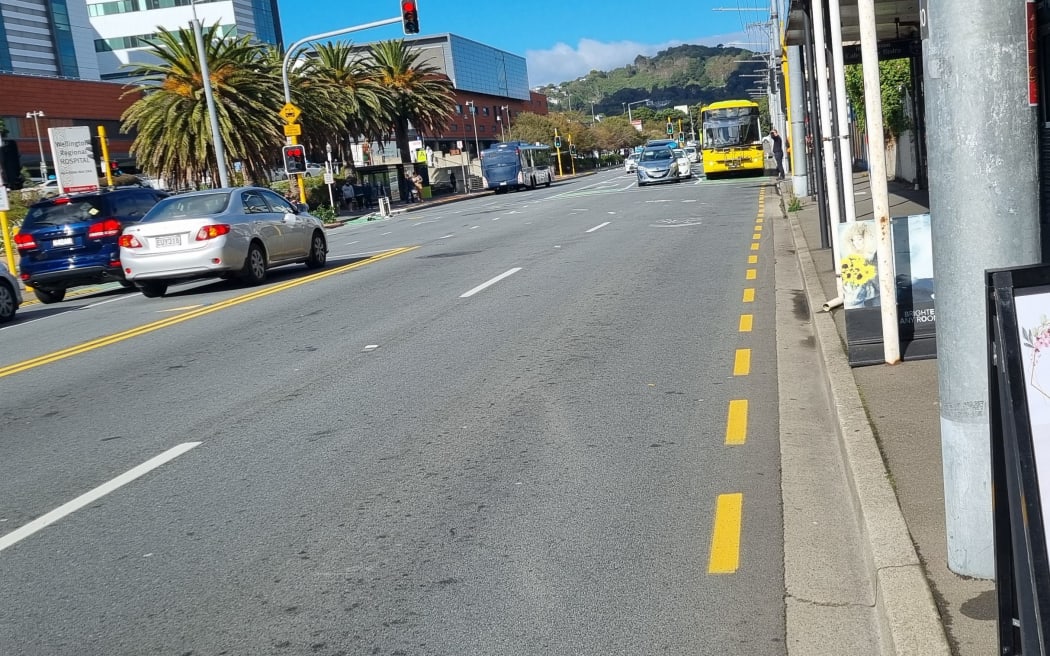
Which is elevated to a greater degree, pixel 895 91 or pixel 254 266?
pixel 895 91

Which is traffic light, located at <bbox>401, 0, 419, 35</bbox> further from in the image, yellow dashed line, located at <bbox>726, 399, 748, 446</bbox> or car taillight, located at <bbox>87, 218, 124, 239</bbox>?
yellow dashed line, located at <bbox>726, 399, 748, 446</bbox>

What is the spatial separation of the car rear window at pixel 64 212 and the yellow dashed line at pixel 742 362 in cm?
1356

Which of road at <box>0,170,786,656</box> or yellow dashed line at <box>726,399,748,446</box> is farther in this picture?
yellow dashed line at <box>726,399,748,446</box>

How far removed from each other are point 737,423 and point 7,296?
510 inches

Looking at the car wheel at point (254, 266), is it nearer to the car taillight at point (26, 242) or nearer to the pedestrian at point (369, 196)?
the car taillight at point (26, 242)

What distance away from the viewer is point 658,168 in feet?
156

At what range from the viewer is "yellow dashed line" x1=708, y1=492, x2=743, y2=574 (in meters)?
4.57

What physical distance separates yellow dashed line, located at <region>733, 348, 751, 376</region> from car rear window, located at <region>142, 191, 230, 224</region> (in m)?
9.99

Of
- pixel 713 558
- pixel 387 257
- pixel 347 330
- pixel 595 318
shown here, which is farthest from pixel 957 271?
pixel 387 257

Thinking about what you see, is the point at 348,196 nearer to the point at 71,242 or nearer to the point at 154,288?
the point at 71,242

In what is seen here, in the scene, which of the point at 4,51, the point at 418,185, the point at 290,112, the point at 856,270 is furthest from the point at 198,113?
the point at 4,51

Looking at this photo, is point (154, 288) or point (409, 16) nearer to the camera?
point (154, 288)

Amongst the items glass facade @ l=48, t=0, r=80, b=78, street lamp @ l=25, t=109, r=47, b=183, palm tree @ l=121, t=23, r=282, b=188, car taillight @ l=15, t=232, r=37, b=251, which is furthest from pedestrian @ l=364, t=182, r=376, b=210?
glass facade @ l=48, t=0, r=80, b=78

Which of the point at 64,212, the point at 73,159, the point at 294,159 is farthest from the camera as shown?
the point at 294,159
